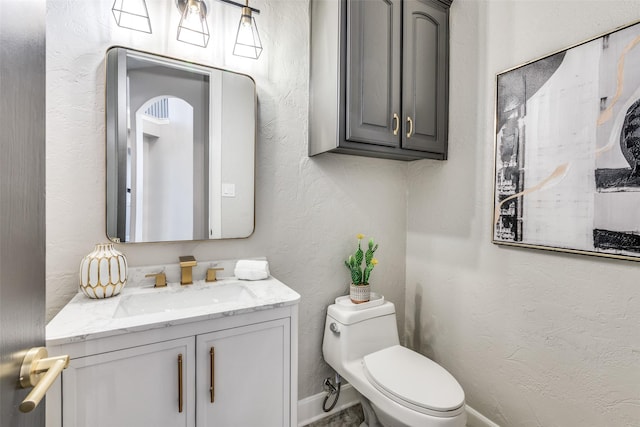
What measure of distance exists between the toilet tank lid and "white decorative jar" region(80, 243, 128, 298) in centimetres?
101

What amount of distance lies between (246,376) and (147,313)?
432 millimetres

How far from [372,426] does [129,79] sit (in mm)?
1989

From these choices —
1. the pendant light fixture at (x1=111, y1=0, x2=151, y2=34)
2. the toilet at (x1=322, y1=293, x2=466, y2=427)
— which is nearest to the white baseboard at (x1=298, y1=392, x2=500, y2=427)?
the toilet at (x1=322, y1=293, x2=466, y2=427)

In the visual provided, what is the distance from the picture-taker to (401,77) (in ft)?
5.04

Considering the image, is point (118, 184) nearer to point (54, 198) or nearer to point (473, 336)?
point (54, 198)

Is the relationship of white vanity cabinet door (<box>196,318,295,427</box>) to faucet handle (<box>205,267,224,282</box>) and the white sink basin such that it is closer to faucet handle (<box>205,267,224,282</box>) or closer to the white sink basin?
the white sink basin

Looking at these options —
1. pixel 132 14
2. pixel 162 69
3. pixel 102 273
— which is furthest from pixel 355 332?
pixel 132 14

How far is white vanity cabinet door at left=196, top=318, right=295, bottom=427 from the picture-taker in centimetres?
103

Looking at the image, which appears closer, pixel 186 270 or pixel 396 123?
pixel 186 270

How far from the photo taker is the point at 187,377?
99cm

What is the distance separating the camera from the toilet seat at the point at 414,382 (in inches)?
45.9

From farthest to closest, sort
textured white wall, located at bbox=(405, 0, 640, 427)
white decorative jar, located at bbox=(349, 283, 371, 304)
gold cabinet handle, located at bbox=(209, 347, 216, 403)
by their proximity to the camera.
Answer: white decorative jar, located at bbox=(349, 283, 371, 304)
textured white wall, located at bbox=(405, 0, 640, 427)
gold cabinet handle, located at bbox=(209, 347, 216, 403)

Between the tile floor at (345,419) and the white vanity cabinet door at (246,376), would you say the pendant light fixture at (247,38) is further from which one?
the tile floor at (345,419)

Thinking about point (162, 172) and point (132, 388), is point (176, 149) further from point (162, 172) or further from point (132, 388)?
point (132, 388)
